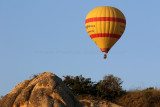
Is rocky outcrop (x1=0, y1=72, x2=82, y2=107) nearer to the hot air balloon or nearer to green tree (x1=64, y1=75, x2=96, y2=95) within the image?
green tree (x1=64, y1=75, x2=96, y2=95)

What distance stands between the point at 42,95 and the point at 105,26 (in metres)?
34.7

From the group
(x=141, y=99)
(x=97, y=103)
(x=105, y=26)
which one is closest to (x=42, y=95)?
(x=97, y=103)

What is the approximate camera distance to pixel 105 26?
5012 centimetres

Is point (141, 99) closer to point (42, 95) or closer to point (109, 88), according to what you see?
point (109, 88)

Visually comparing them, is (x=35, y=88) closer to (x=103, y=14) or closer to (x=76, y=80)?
(x=76, y=80)

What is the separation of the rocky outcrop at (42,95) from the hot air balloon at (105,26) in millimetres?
33387

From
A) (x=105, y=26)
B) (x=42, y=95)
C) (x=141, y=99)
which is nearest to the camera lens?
(x=42, y=95)

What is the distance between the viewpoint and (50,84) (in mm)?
16516

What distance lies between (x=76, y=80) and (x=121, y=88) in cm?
557

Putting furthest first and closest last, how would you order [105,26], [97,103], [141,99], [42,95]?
1. [105,26]
2. [141,99]
3. [97,103]
4. [42,95]

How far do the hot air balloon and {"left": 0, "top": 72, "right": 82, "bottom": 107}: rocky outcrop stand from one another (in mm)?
33387

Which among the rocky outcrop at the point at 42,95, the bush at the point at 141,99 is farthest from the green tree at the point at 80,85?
the rocky outcrop at the point at 42,95

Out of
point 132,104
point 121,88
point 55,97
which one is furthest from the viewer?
point 121,88

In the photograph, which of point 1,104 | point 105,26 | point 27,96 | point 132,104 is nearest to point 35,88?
point 27,96
